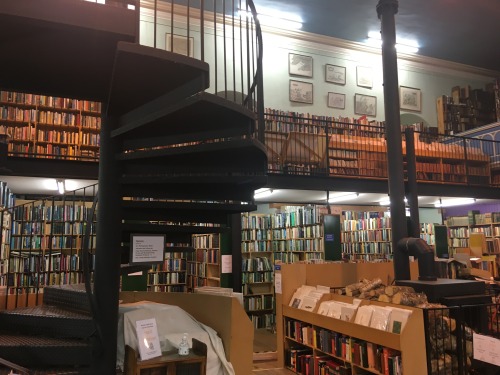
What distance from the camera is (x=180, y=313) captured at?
12.8ft

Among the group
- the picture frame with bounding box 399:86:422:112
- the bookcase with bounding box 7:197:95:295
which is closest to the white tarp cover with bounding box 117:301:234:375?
the bookcase with bounding box 7:197:95:295

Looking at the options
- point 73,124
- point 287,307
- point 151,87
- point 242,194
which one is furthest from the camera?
point 73,124

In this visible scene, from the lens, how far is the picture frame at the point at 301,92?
11016 mm

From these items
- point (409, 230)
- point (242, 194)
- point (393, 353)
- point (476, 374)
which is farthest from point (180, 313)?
point (409, 230)

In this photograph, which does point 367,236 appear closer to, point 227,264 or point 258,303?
point 258,303

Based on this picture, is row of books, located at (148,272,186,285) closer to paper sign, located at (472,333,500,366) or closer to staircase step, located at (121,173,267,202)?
staircase step, located at (121,173,267,202)

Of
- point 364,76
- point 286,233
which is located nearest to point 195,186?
point 286,233

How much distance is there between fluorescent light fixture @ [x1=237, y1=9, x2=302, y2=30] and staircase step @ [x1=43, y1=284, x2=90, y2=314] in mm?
8172

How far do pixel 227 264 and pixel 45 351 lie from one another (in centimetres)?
371

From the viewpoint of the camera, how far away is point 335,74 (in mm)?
11688

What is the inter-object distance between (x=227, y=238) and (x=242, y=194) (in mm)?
3181

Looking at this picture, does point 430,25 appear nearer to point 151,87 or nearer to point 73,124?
point 73,124

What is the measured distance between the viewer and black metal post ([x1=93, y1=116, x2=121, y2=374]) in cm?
343

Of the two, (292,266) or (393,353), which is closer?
(393,353)
